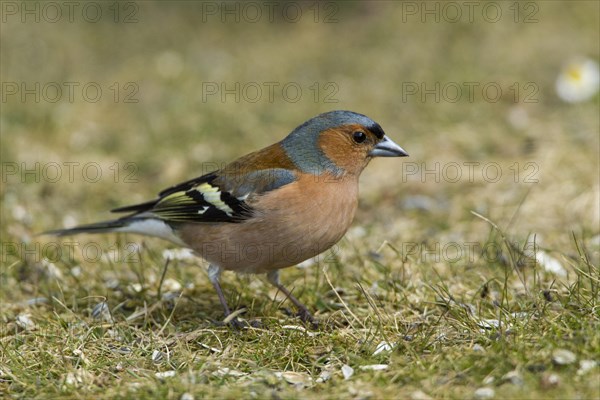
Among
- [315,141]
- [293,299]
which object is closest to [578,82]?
[315,141]

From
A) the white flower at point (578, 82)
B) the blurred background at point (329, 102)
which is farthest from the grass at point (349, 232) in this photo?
the white flower at point (578, 82)

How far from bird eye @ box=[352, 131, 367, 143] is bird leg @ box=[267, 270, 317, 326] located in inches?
37.8

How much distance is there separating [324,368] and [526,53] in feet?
21.7

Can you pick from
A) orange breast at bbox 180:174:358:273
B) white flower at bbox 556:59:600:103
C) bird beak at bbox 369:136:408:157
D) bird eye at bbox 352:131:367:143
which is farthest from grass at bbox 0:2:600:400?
bird eye at bbox 352:131:367:143

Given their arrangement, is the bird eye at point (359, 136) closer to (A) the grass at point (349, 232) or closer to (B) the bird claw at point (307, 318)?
(A) the grass at point (349, 232)

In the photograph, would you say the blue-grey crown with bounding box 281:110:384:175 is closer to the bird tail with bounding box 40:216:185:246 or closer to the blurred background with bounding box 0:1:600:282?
the bird tail with bounding box 40:216:185:246

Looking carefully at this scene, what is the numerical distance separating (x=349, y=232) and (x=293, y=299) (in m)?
1.66

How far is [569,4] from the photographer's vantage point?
1026cm

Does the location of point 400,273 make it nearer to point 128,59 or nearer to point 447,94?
point 447,94

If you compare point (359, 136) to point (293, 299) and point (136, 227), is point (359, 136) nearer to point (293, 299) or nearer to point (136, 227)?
point (293, 299)

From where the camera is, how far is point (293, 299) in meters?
4.77

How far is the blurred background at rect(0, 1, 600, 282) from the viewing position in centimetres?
691

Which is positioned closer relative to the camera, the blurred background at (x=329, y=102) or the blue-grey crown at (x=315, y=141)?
the blue-grey crown at (x=315, y=141)

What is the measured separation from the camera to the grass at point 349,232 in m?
3.80
